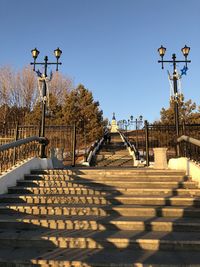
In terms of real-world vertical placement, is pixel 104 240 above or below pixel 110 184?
below

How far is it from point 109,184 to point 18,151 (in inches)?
168

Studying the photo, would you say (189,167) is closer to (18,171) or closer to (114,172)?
(114,172)

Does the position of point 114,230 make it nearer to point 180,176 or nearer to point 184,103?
point 180,176

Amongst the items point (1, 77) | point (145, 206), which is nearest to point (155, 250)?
point (145, 206)

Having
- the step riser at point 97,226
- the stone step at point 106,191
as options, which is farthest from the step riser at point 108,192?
the step riser at point 97,226

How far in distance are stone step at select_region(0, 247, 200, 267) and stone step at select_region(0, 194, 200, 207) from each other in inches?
81.8

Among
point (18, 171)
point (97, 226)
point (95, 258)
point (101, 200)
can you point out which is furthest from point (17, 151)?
point (95, 258)

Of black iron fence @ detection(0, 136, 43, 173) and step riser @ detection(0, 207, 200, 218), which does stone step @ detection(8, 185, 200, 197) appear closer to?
step riser @ detection(0, 207, 200, 218)

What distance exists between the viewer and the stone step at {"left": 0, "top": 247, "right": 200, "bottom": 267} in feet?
12.8

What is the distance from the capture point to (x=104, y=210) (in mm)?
5949

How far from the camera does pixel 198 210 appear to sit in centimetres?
576

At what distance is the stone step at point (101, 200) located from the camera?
639cm

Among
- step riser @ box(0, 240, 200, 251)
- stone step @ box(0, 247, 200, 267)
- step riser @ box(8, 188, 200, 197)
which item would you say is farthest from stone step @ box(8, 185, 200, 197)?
stone step @ box(0, 247, 200, 267)

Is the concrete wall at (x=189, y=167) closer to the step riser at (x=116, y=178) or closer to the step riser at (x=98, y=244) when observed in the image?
the step riser at (x=116, y=178)
